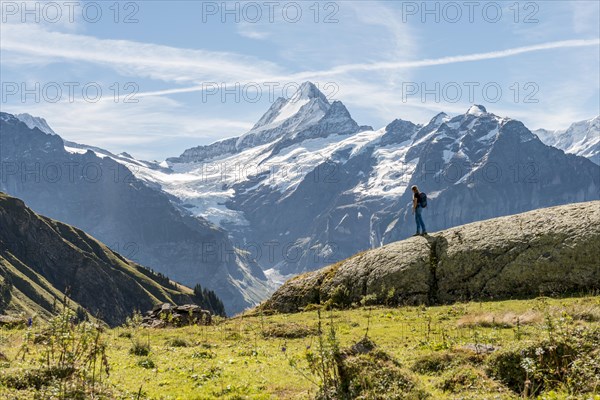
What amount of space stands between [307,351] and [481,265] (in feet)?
68.4

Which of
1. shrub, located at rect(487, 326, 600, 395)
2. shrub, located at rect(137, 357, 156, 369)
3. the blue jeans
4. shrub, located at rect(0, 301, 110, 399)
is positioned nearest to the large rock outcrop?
the blue jeans

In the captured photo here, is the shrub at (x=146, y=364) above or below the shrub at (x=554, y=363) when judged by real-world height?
below

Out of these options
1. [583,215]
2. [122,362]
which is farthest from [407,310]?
[122,362]

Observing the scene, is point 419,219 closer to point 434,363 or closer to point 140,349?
point 140,349

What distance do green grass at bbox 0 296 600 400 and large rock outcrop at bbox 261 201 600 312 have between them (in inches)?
92.0

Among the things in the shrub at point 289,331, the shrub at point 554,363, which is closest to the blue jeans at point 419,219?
the shrub at point 289,331

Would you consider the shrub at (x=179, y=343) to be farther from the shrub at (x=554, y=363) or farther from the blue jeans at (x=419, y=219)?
the blue jeans at (x=419, y=219)

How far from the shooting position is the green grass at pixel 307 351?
15.6 meters

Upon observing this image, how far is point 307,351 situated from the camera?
18031mm

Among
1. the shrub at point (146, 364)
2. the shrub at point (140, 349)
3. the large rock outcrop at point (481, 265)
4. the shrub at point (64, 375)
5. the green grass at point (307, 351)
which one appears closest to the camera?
the shrub at point (64, 375)

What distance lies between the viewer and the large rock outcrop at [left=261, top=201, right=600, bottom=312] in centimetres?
3284

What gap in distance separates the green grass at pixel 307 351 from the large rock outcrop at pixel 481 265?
92.0 inches

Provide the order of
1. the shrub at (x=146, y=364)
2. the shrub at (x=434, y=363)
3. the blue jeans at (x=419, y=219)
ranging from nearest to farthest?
the shrub at (x=434, y=363) → the shrub at (x=146, y=364) → the blue jeans at (x=419, y=219)

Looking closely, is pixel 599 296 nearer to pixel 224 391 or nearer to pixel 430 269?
pixel 430 269
